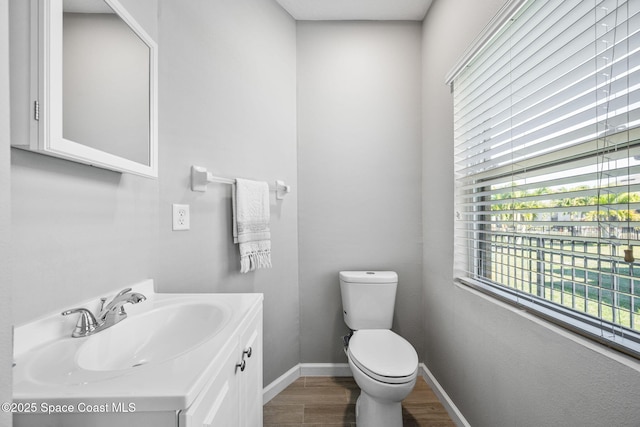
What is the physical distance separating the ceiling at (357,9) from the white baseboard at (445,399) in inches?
97.8

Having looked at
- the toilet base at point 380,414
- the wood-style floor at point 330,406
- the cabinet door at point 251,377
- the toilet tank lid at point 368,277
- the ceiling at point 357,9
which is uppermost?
the ceiling at point 357,9

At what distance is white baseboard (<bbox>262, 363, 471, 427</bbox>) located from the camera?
1648 mm

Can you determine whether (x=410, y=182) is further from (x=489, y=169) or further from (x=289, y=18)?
(x=289, y=18)

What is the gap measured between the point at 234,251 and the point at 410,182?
1307mm

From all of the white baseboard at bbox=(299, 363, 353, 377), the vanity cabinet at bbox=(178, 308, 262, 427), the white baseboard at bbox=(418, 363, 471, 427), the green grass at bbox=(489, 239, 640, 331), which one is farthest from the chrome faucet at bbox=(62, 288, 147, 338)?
the white baseboard at bbox=(418, 363, 471, 427)

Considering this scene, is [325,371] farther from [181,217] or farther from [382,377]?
[181,217]

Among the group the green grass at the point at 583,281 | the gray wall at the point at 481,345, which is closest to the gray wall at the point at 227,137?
the gray wall at the point at 481,345

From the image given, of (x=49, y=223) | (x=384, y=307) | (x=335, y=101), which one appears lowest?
(x=384, y=307)

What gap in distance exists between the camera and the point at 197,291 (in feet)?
4.54

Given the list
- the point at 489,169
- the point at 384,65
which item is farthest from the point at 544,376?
the point at 384,65

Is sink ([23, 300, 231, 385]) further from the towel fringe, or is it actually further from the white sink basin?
the towel fringe

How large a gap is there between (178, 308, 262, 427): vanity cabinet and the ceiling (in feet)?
6.47

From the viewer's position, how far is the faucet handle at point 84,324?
2.58ft

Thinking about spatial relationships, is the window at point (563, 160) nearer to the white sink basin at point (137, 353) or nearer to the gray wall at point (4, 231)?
the white sink basin at point (137, 353)
